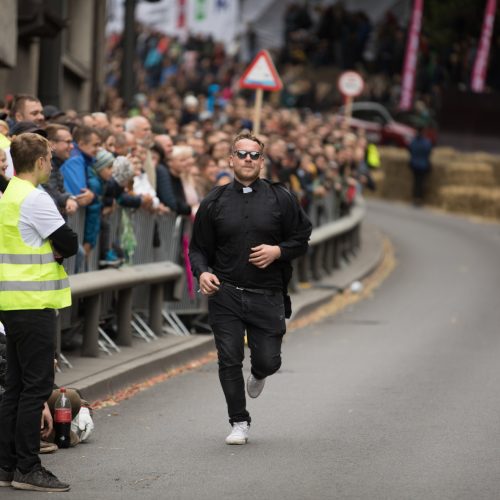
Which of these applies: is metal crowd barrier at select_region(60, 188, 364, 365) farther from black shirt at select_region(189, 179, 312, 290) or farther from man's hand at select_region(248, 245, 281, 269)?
man's hand at select_region(248, 245, 281, 269)

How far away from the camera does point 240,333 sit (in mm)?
10219

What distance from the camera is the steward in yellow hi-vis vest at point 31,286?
332 inches

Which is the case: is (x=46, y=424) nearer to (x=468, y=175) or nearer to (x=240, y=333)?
(x=240, y=333)

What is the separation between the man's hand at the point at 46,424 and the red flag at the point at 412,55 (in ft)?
104

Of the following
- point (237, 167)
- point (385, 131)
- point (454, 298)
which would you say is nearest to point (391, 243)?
point (454, 298)

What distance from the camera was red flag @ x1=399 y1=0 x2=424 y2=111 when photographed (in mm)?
40500

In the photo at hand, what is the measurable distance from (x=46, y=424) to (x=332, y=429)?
2.03m

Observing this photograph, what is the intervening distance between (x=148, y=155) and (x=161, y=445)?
19.5ft

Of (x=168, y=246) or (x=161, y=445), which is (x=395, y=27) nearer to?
(x=168, y=246)

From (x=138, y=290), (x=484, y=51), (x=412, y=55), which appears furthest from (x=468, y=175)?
(x=138, y=290)

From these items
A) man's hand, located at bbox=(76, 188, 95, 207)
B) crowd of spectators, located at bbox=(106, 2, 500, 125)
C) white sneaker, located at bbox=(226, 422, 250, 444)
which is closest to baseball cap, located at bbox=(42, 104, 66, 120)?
man's hand, located at bbox=(76, 188, 95, 207)

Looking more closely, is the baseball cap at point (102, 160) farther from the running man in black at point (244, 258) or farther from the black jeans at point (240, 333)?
the black jeans at point (240, 333)

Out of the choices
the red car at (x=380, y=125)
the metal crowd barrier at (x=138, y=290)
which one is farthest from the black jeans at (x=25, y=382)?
Result: the red car at (x=380, y=125)

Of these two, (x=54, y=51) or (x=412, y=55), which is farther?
(x=412, y=55)
